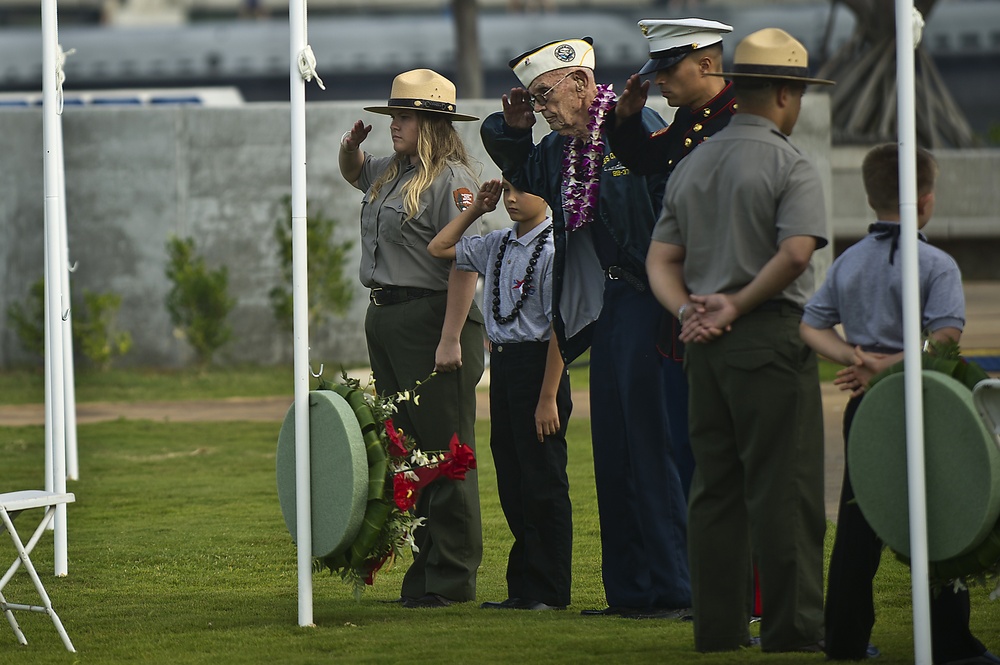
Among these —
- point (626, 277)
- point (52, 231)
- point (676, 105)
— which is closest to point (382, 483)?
point (626, 277)

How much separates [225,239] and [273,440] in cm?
661

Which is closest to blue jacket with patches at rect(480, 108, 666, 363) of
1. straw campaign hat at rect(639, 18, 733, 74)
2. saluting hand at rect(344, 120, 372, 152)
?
straw campaign hat at rect(639, 18, 733, 74)

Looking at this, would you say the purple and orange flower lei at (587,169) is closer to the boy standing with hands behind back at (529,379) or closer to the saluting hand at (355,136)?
the boy standing with hands behind back at (529,379)

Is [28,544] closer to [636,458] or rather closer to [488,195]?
[488,195]

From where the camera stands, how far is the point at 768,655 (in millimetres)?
4508

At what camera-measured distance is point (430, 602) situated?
5828mm

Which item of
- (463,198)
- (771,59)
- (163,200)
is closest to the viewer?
(771,59)

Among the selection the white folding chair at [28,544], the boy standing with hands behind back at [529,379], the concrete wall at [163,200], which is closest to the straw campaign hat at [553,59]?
the boy standing with hands behind back at [529,379]

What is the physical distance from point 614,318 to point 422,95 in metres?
1.21

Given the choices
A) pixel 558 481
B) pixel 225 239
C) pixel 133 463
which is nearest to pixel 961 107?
pixel 225 239

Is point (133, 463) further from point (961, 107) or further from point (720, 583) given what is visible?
point (961, 107)

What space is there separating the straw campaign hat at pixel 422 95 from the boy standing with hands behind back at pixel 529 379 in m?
0.43

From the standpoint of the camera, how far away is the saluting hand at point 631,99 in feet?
16.3

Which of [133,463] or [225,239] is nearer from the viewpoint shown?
[133,463]
